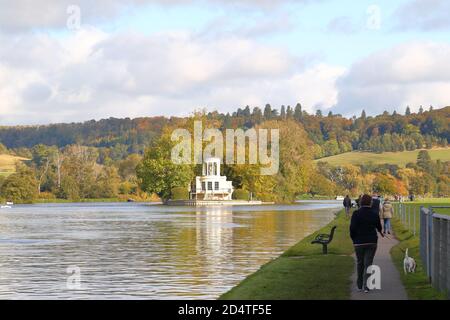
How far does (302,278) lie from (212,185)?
390 feet

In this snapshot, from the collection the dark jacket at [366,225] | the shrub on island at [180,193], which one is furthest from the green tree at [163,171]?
the dark jacket at [366,225]

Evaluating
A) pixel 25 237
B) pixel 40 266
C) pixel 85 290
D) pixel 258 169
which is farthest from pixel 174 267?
pixel 258 169

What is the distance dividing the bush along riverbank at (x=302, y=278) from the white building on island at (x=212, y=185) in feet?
356

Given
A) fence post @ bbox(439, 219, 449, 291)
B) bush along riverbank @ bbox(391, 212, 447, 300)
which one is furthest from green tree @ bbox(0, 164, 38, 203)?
fence post @ bbox(439, 219, 449, 291)

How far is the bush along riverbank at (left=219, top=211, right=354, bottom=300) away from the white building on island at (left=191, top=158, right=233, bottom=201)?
108 meters

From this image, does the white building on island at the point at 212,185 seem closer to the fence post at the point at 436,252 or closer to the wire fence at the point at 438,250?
the wire fence at the point at 438,250

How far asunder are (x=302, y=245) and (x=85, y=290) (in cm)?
1376

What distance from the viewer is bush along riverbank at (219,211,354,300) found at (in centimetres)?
1894

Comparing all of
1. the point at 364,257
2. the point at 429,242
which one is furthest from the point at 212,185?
the point at 364,257

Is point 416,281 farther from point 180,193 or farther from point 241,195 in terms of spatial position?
point 241,195
